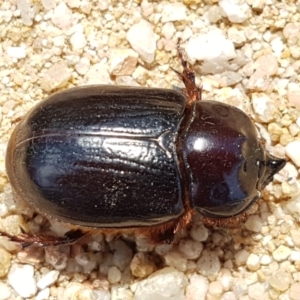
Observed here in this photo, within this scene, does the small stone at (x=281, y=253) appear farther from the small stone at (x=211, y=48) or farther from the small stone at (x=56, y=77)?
the small stone at (x=56, y=77)

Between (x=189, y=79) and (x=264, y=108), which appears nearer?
(x=189, y=79)

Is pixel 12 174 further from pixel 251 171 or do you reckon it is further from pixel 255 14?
pixel 255 14

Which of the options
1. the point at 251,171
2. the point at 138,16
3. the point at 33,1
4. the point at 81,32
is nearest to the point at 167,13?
the point at 138,16

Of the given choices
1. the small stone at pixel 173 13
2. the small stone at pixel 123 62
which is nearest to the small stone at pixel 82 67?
the small stone at pixel 123 62

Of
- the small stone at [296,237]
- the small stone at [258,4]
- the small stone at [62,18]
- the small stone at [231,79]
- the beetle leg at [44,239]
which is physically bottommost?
the small stone at [296,237]

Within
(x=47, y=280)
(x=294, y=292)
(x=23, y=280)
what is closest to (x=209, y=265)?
(x=294, y=292)

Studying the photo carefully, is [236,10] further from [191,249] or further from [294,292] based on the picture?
[294,292]
